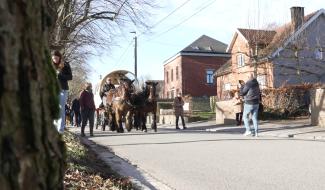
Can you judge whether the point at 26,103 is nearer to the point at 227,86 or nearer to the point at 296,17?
the point at 296,17

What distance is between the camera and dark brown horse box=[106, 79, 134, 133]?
816 inches

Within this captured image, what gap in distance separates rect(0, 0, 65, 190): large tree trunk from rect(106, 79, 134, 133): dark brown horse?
18430mm

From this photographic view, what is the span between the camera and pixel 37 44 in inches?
84.6

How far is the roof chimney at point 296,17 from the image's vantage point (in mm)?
46500

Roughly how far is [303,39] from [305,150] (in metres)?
31.2

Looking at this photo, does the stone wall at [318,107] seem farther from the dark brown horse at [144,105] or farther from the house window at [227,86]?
the house window at [227,86]

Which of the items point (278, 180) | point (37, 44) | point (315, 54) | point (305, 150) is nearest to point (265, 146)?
point (305, 150)

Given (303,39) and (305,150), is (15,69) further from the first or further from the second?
(303,39)

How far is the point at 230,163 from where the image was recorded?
32.5ft

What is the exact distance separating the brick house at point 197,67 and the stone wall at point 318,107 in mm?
50773

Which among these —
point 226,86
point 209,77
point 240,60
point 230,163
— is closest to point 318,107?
point 230,163

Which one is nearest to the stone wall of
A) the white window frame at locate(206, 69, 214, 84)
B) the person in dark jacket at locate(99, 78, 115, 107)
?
the person in dark jacket at locate(99, 78, 115, 107)

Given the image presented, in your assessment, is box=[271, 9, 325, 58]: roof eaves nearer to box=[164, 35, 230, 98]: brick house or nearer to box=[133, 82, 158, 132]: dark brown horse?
box=[133, 82, 158, 132]: dark brown horse

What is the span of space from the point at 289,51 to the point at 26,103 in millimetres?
46140
